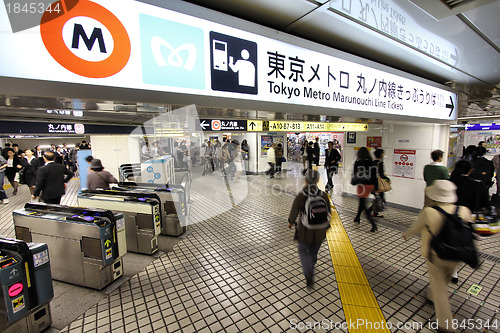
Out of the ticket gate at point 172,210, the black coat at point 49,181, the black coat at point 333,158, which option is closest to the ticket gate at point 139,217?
the ticket gate at point 172,210

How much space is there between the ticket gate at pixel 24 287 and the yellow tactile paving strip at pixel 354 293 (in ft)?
10.8

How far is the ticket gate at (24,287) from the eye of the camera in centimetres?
207

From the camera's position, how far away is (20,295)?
7.13 feet

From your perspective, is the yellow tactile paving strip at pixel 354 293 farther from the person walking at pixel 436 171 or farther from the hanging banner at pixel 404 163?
the hanging banner at pixel 404 163

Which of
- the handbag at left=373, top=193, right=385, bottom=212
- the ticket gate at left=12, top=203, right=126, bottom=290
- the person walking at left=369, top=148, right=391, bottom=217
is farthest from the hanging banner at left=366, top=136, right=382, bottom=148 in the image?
the ticket gate at left=12, top=203, right=126, bottom=290

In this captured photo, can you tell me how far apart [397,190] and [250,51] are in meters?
6.38

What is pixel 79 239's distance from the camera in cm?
313

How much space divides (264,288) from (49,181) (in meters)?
4.69

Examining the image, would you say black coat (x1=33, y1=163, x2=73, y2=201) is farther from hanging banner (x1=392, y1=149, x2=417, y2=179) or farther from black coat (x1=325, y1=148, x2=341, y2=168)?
hanging banner (x1=392, y1=149, x2=417, y2=179)

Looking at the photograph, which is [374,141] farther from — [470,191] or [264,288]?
[264,288]

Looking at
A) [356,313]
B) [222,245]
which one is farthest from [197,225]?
[356,313]

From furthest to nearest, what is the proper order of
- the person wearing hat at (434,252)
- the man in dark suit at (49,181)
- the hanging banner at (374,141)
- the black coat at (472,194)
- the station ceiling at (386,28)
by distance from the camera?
the hanging banner at (374,141)
the man in dark suit at (49,181)
the black coat at (472,194)
the person wearing hat at (434,252)
the station ceiling at (386,28)

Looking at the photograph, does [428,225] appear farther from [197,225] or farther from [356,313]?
[197,225]

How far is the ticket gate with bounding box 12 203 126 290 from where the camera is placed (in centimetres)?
304
